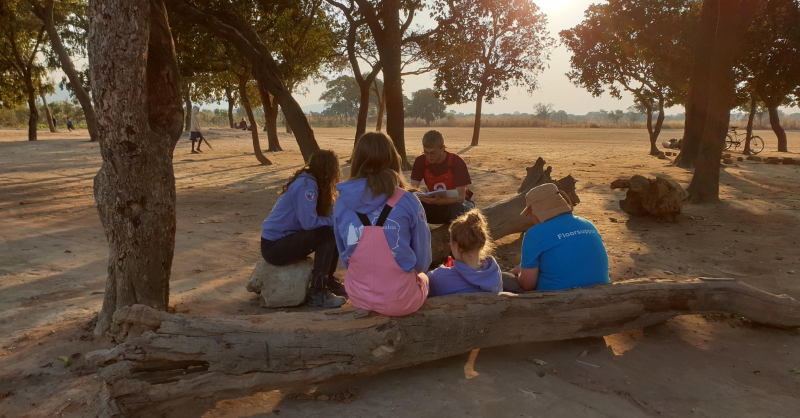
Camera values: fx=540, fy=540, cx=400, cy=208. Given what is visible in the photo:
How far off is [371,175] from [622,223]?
6009 millimetres

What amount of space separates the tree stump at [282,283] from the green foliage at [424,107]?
8915 centimetres

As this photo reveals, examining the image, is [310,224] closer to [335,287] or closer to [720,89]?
[335,287]

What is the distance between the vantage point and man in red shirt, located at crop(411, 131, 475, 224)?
588 centimetres

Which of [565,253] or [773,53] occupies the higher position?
[773,53]

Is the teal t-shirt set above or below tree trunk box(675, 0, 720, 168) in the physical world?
below

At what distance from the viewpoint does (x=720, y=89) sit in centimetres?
917

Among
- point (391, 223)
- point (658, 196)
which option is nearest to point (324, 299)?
point (391, 223)

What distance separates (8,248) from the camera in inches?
251

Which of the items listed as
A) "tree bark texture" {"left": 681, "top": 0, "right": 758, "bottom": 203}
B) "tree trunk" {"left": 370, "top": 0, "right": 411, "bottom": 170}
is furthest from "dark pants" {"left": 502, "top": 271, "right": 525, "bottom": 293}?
"tree trunk" {"left": 370, "top": 0, "right": 411, "bottom": 170}

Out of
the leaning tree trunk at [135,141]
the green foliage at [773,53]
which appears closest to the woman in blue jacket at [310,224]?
the leaning tree trunk at [135,141]

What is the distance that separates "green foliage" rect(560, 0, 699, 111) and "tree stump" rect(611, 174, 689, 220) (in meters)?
12.1

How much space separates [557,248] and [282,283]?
2328 millimetres

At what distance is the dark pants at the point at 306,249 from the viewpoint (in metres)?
4.64

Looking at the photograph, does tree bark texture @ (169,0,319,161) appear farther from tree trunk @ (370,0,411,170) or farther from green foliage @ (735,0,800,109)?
green foliage @ (735,0,800,109)
